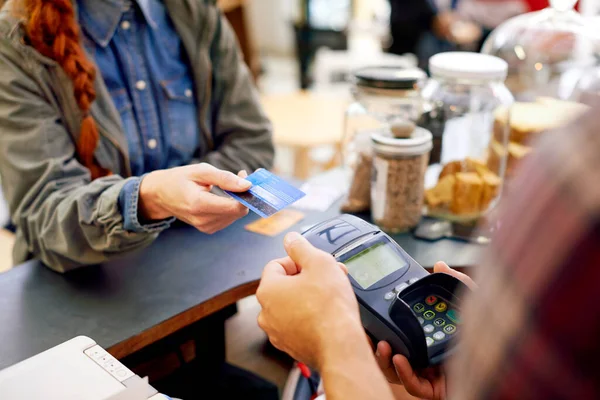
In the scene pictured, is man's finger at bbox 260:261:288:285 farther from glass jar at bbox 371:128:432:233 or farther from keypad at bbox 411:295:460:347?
glass jar at bbox 371:128:432:233

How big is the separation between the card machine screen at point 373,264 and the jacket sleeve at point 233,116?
69 centimetres

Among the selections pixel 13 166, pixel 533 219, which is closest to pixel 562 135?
pixel 533 219

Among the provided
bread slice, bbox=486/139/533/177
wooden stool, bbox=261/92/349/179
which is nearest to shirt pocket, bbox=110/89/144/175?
bread slice, bbox=486/139/533/177

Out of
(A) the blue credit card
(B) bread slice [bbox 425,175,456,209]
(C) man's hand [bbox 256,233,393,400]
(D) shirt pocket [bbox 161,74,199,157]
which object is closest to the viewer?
(C) man's hand [bbox 256,233,393,400]

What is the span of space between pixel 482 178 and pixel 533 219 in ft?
3.12

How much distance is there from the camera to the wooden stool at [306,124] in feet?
Answer: 9.25

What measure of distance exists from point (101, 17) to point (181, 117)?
293mm

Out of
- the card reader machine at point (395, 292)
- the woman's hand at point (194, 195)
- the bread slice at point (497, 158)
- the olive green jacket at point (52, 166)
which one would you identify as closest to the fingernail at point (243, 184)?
the woman's hand at point (194, 195)

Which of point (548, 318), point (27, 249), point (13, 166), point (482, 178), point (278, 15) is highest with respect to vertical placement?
point (548, 318)

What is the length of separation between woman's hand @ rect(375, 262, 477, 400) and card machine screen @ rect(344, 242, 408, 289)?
0.09 meters

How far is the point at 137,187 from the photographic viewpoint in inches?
42.9

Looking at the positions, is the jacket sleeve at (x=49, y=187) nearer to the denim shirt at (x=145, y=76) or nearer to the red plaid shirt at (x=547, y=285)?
the denim shirt at (x=145, y=76)

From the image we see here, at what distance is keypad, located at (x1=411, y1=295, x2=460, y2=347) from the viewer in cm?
77

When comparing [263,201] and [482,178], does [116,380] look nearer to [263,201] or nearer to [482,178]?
[263,201]
